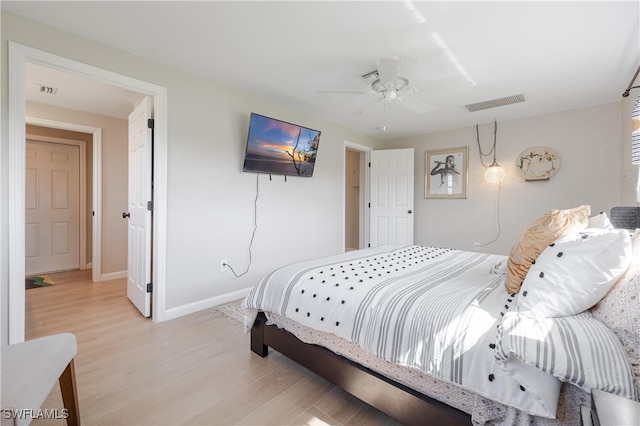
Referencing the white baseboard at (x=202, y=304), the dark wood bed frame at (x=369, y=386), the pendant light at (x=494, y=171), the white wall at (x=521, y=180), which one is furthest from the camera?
the pendant light at (x=494, y=171)

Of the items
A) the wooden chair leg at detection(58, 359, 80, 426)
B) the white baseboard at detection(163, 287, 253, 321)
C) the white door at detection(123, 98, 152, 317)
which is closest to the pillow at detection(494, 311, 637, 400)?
the wooden chair leg at detection(58, 359, 80, 426)

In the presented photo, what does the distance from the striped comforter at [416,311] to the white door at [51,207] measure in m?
4.21

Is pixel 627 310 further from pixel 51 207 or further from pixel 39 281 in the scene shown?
pixel 51 207

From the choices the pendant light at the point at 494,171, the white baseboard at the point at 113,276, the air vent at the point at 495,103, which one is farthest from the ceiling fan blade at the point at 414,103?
the white baseboard at the point at 113,276

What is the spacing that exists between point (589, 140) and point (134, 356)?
5.23 meters

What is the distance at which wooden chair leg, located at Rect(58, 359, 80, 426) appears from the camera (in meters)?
1.25

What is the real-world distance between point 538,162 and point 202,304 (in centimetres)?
454

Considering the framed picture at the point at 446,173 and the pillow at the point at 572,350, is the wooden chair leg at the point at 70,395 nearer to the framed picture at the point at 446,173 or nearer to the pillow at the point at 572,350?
the pillow at the point at 572,350

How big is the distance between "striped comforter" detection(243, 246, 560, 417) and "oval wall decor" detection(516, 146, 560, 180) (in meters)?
2.54

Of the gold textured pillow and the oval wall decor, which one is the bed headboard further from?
the oval wall decor

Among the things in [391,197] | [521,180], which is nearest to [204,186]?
[391,197]

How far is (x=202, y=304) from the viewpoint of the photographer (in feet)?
9.52

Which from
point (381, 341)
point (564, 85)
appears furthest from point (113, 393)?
point (564, 85)

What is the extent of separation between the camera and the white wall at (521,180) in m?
3.44
